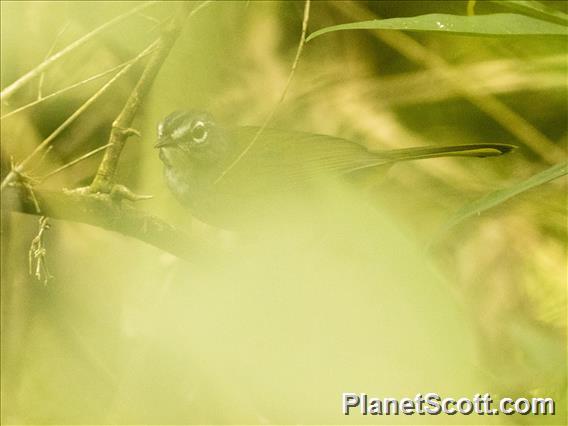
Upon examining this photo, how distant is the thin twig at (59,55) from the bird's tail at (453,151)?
0.29 metres

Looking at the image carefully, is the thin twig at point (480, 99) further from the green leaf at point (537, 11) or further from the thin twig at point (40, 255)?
the thin twig at point (40, 255)

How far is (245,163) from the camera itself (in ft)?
2.53

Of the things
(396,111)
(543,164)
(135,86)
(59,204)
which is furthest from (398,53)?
(59,204)

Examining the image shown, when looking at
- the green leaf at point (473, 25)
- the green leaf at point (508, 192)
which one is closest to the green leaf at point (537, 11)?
the green leaf at point (473, 25)

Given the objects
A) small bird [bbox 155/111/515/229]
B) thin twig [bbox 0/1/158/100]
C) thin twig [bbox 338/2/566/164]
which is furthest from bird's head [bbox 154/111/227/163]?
thin twig [bbox 338/2/566/164]

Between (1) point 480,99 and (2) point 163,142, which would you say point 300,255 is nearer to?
(2) point 163,142

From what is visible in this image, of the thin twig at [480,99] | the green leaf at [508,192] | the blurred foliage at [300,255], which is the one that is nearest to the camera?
the green leaf at [508,192]

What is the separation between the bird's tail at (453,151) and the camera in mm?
700

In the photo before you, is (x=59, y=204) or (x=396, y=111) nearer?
(x=59, y=204)

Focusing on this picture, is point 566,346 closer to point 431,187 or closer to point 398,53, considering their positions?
point 431,187

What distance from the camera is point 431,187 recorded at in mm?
876

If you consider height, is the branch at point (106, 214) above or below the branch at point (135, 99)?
below

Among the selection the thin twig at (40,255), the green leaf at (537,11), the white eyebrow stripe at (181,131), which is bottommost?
the thin twig at (40,255)

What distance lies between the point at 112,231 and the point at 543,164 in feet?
1.62
